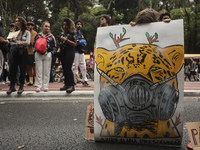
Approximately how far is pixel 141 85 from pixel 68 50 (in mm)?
3556

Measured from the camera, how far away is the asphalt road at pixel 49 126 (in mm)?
2447

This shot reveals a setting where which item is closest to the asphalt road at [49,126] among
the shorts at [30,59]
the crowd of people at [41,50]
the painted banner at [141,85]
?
the painted banner at [141,85]

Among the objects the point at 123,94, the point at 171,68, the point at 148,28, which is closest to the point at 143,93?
the point at 123,94

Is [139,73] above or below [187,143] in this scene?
above

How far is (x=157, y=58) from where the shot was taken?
7.51 ft

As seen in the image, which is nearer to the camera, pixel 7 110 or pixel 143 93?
pixel 143 93

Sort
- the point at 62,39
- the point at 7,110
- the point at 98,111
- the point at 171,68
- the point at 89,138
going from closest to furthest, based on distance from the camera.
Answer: the point at 171,68 < the point at 98,111 < the point at 89,138 < the point at 7,110 < the point at 62,39

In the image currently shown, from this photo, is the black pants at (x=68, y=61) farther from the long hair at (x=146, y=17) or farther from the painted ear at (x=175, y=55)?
the painted ear at (x=175, y=55)

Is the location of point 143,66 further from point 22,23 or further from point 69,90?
point 22,23

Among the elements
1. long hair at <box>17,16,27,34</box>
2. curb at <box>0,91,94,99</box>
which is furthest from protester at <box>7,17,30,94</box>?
curb at <box>0,91,94,99</box>

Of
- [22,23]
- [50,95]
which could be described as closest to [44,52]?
[22,23]

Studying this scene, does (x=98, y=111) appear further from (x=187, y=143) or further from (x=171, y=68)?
(x=187, y=143)

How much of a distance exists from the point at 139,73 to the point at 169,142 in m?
0.78

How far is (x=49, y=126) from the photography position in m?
3.25
